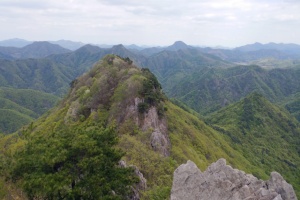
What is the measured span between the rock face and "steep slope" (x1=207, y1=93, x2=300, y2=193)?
77.8 m

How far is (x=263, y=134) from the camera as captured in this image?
424 feet

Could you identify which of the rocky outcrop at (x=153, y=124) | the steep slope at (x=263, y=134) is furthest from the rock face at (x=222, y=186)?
the steep slope at (x=263, y=134)

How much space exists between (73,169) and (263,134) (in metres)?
117

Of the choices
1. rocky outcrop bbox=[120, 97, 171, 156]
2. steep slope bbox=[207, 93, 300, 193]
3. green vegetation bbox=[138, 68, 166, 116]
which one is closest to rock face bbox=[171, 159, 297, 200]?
rocky outcrop bbox=[120, 97, 171, 156]

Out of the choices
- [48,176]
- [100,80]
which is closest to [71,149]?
[48,176]

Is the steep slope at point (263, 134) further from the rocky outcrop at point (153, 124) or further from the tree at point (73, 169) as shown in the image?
the tree at point (73, 169)

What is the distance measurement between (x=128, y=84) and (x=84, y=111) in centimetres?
949

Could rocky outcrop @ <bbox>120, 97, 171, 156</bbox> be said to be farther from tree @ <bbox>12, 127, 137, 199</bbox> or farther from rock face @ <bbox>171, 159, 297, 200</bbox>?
rock face @ <bbox>171, 159, 297, 200</bbox>

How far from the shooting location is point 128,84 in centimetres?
5772

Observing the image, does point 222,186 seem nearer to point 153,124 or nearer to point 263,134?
point 153,124

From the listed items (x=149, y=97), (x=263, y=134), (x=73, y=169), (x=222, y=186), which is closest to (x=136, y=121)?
(x=149, y=97)

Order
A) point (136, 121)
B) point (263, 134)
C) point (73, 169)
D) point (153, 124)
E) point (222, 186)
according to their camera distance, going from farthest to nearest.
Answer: point (263, 134) < point (153, 124) < point (136, 121) < point (73, 169) < point (222, 186)

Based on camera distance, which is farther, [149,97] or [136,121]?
[149,97]

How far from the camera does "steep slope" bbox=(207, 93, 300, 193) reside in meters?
109
